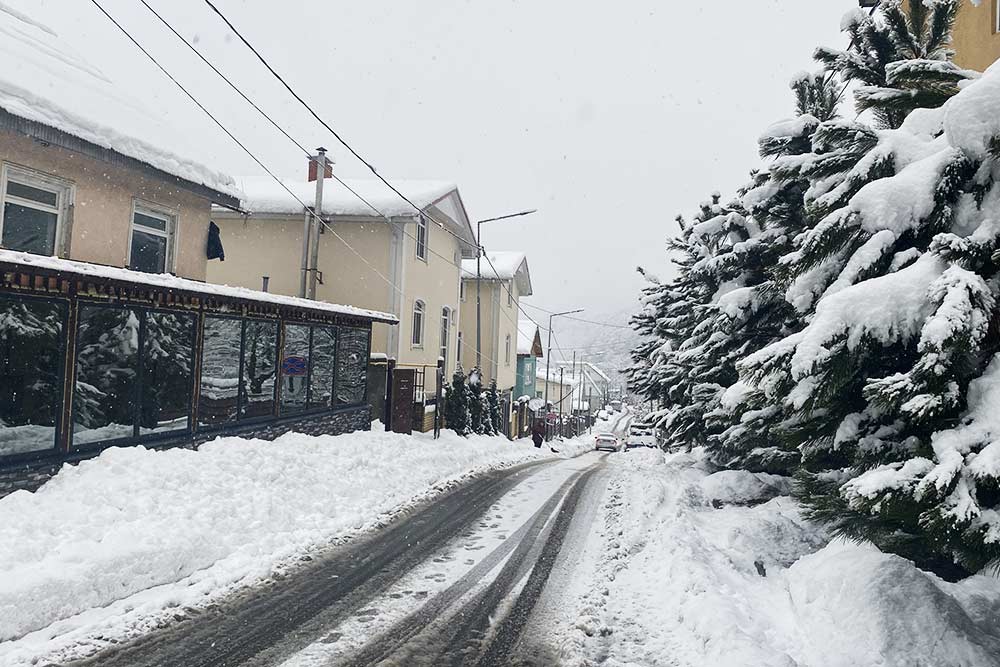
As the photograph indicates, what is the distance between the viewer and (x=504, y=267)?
38219 mm

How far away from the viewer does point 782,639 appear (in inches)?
198

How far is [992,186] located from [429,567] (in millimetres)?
6438

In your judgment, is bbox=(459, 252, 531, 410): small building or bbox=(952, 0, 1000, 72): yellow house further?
bbox=(459, 252, 531, 410): small building

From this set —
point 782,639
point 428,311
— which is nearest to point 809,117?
point 782,639

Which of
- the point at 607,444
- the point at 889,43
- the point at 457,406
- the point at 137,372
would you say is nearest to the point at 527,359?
the point at 607,444

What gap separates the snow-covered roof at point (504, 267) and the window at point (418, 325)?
9939mm

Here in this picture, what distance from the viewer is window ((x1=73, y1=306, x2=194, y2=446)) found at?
8570 millimetres

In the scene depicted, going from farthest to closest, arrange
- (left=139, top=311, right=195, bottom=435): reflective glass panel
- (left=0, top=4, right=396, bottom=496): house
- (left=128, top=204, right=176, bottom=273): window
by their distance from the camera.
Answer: (left=128, top=204, right=176, bottom=273): window
(left=139, top=311, right=195, bottom=435): reflective glass panel
(left=0, top=4, right=396, bottom=496): house

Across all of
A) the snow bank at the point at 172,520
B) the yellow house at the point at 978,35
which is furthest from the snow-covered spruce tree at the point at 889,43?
the snow bank at the point at 172,520

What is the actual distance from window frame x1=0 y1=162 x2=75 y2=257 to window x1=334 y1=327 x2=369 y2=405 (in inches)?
246

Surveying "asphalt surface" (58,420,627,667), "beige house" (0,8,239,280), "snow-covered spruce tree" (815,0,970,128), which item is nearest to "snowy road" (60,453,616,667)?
"asphalt surface" (58,420,627,667)

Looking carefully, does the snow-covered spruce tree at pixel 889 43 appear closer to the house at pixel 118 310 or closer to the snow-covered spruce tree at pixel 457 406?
the house at pixel 118 310

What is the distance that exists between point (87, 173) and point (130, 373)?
5201mm

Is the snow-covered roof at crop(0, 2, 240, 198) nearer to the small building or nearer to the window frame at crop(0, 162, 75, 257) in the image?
the window frame at crop(0, 162, 75, 257)
